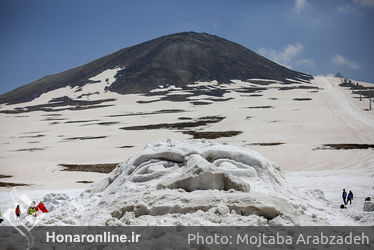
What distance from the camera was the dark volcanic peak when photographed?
11569cm

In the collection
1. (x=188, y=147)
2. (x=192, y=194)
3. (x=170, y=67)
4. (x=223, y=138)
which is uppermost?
(x=170, y=67)

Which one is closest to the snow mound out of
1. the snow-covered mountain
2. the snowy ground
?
the snow-covered mountain

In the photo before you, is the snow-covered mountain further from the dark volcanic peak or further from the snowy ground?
the dark volcanic peak

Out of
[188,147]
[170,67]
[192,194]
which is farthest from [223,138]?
[170,67]

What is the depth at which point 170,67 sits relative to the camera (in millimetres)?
126000

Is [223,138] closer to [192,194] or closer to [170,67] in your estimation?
[192,194]

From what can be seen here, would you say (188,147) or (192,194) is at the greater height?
(188,147)

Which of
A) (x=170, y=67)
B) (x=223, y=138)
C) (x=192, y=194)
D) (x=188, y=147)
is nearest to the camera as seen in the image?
(x=192, y=194)

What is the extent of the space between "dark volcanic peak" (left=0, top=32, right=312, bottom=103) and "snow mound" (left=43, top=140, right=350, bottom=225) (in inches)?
3815

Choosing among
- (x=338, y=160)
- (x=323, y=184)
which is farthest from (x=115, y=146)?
(x=323, y=184)

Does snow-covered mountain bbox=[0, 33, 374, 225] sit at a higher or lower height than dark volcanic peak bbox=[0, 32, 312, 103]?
lower

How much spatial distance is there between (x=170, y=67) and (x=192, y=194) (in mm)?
121567

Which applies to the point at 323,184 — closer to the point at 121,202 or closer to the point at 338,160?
the point at 338,160

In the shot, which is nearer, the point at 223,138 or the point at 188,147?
the point at 188,147
